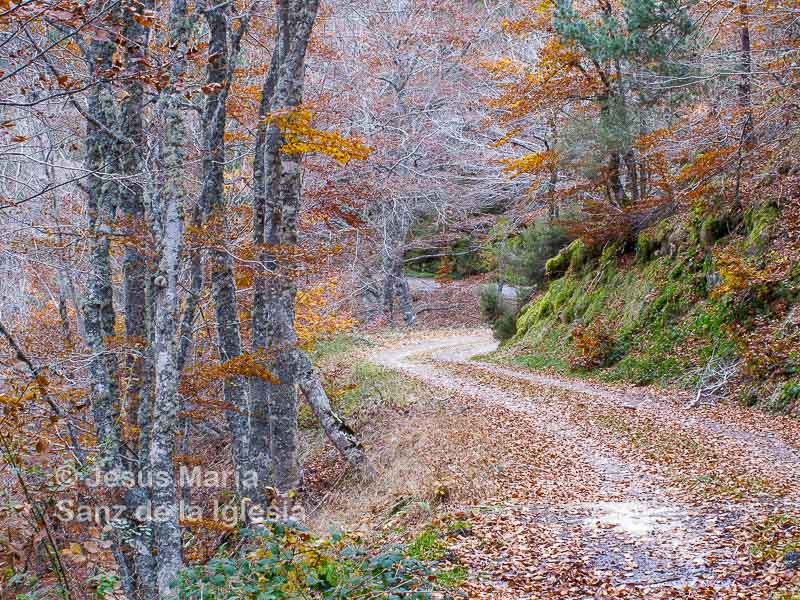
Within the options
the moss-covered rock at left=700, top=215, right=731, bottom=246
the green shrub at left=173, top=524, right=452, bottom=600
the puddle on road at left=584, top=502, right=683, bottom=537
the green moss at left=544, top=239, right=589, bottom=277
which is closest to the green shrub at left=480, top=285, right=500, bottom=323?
the green moss at left=544, top=239, right=589, bottom=277

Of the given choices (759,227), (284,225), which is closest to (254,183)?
(284,225)

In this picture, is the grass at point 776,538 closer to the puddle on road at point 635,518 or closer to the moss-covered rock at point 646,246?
the puddle on road at point 635,518

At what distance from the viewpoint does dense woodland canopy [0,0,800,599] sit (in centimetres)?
649

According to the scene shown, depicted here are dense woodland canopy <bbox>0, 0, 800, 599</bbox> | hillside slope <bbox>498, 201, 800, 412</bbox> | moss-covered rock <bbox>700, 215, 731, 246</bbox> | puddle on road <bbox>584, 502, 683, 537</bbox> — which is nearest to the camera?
puddle on road <bbox>584, 502, 683, 537</bbox>

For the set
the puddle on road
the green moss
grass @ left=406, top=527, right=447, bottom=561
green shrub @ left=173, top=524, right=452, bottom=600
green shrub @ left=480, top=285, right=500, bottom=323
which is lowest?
the puddle on road

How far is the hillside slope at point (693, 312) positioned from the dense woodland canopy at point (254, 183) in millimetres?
169

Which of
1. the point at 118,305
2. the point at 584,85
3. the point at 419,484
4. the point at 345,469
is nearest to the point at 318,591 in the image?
the point at 419,484

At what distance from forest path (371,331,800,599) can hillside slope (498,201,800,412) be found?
1.14 m

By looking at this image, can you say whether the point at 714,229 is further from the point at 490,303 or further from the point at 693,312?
the point at 490,303

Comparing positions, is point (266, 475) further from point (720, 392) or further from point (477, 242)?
point (477, 242)

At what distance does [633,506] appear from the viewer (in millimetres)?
7086

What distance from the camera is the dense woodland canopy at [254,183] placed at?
6492mm

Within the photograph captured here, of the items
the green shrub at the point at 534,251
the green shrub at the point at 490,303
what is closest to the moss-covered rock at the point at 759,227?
the green shrub at the point at 534,251

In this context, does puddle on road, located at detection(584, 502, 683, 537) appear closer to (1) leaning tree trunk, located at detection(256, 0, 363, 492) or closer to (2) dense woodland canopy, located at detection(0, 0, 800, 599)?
(2) dense woodland canopy, located at detection(0, 0, 800, 599)
